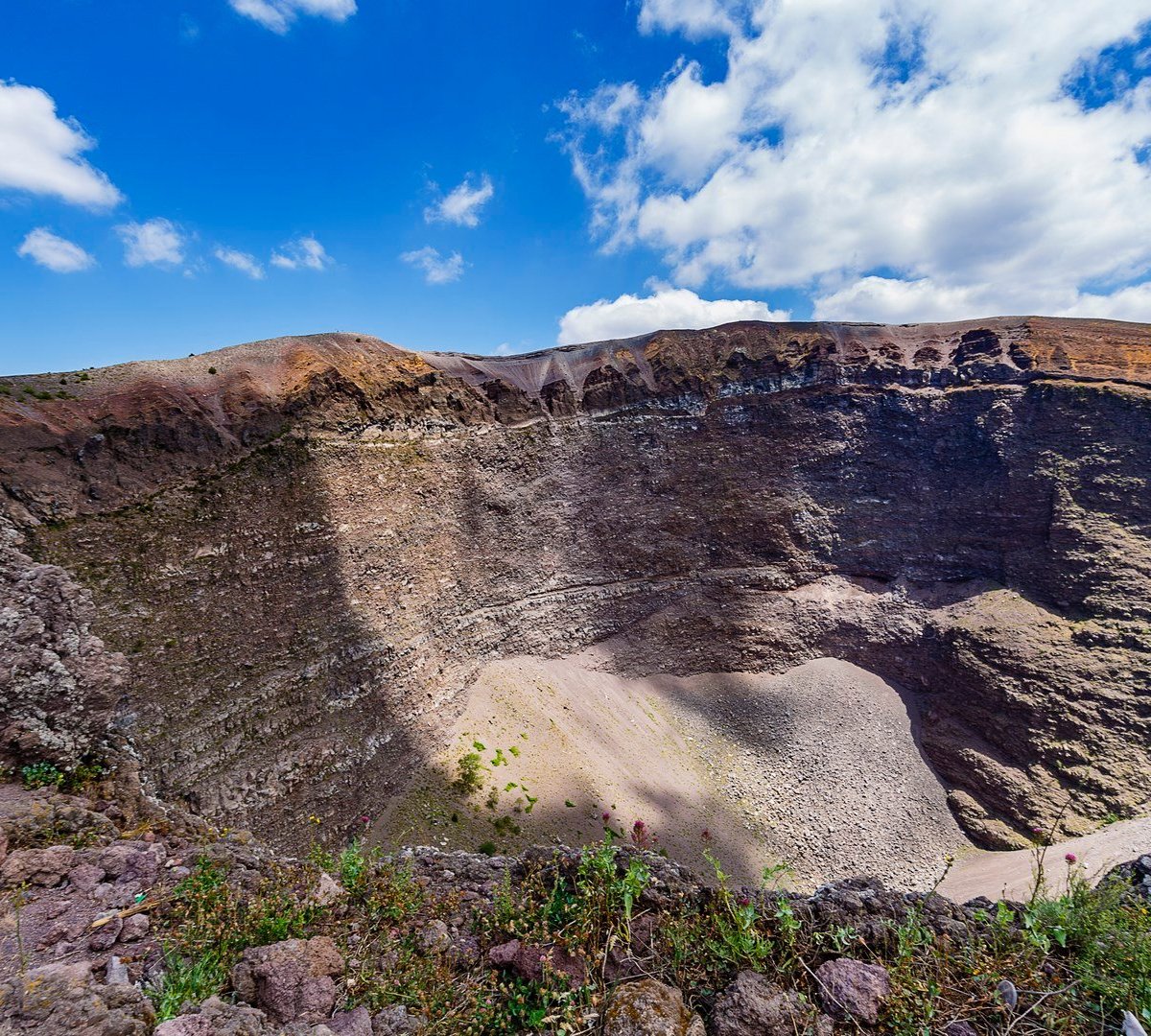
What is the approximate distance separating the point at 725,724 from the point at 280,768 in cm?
1804

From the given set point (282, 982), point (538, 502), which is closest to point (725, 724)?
point (538, 502)

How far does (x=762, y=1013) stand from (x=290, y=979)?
4144 mm

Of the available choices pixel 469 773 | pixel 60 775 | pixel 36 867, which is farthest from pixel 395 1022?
pixel 469 773

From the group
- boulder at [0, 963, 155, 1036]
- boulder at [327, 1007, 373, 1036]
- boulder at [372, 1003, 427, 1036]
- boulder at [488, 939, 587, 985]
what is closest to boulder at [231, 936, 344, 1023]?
boulder at [327, 1007, 373, 1036]

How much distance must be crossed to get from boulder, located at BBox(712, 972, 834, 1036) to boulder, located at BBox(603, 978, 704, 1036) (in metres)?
0.23

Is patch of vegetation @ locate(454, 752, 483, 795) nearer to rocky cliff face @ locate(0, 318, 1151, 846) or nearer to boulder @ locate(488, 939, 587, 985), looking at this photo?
rocky cliff face @ locate(0, 318, 1151, 846)

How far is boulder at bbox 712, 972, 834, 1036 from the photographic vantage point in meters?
4.31

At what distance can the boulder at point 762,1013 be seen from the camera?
14.1 ft

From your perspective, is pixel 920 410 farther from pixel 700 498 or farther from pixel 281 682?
pixel 281 682

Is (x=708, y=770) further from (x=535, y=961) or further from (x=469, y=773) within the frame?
(x=535, y=961)

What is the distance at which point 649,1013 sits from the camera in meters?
4.36

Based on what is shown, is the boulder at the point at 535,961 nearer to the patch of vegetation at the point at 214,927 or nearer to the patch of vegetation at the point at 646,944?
the patch of vegetation at the point at 646,944

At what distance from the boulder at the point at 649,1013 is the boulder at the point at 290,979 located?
2.53 meters

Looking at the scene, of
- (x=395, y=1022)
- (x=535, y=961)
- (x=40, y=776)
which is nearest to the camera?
(x=395, y=1022)
